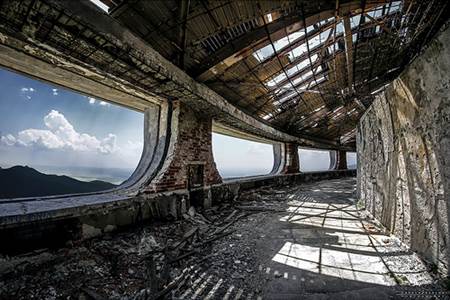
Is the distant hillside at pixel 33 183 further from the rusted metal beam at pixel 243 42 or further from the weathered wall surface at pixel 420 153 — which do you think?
the weathered wall surface at pixel 420 153

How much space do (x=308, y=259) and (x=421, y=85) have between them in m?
2.59

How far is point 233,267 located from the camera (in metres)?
2.56

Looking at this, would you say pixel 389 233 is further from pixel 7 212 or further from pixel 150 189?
pixel 7 212

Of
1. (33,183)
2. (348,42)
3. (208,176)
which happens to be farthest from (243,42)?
(33,183)

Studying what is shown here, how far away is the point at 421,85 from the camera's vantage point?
2490 millimetres

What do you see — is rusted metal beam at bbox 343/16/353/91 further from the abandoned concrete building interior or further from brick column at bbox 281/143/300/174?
brick column at bbox 281/143/300/174

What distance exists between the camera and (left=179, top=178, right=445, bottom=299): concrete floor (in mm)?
2061

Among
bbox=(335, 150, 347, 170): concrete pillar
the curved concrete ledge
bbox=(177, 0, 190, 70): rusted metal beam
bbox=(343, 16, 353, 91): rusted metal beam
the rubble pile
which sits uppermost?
bbox=(343, 16, 353, 91): rusted metal beam

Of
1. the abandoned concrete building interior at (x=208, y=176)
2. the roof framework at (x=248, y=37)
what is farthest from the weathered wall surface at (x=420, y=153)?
the roof framework at (x=248, y=37)

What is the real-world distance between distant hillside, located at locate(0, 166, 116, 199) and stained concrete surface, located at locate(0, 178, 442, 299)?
278cm

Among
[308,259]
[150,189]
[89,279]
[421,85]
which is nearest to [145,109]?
[150,189]

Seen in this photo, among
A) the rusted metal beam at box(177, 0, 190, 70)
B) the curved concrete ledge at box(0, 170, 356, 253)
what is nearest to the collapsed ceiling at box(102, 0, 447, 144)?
the rusted metal beam at box(177, 0, 190, 70)

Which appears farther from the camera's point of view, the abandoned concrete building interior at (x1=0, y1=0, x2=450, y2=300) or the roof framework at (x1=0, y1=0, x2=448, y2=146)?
the roof framework at (x1=0, y1=0, x2=448, y2=146)

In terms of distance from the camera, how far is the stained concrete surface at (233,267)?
2031mm
